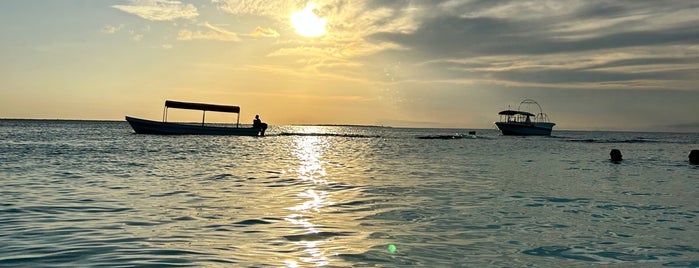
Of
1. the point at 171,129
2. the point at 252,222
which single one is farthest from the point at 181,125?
the point at 252,222

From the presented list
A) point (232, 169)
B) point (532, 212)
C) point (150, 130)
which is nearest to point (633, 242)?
point (532, 212)

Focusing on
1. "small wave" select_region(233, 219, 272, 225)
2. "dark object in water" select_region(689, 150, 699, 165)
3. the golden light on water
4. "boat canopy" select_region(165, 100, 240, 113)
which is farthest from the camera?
"boat canopy" select_region(165, 100, 240, 113)

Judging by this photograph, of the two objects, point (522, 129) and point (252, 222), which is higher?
point (522, 129)

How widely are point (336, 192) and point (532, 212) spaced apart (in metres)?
6.09

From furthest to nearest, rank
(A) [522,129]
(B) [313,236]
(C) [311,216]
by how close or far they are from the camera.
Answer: (A) [522,129], (C) [311,216], (B) [313,236]

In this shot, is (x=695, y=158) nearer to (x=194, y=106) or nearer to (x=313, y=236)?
(x=313, y=236)

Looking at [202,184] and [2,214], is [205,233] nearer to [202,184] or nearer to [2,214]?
[2,214]

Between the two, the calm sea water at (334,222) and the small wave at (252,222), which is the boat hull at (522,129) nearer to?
the calm sea water at (334,222)

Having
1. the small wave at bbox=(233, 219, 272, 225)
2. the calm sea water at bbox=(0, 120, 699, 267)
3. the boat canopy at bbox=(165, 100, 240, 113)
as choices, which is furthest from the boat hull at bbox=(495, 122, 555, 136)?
the small wave at bbox=(233, 219, 272, 225)

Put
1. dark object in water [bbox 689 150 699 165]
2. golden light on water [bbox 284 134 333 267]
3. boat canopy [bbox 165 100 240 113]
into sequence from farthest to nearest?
boat canopy [bbox 165 100 240 113]
dark object in water [bbox 689 150 699 165]
golden light on water [bbox 284 134 333 267]

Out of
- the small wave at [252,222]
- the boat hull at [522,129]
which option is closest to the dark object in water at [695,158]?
the small wave at [252,222]

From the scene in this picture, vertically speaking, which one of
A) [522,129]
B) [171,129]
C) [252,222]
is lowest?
[252,222]

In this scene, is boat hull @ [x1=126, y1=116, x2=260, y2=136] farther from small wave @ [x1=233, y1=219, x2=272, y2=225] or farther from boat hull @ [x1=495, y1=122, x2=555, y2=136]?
small wave @ [x1=233, y1=219, x2=272, y2=225]

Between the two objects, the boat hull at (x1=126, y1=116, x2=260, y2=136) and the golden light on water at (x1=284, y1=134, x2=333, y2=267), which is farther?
the boat hull at (x1=126, y1=116, x2=260, y2=136)
